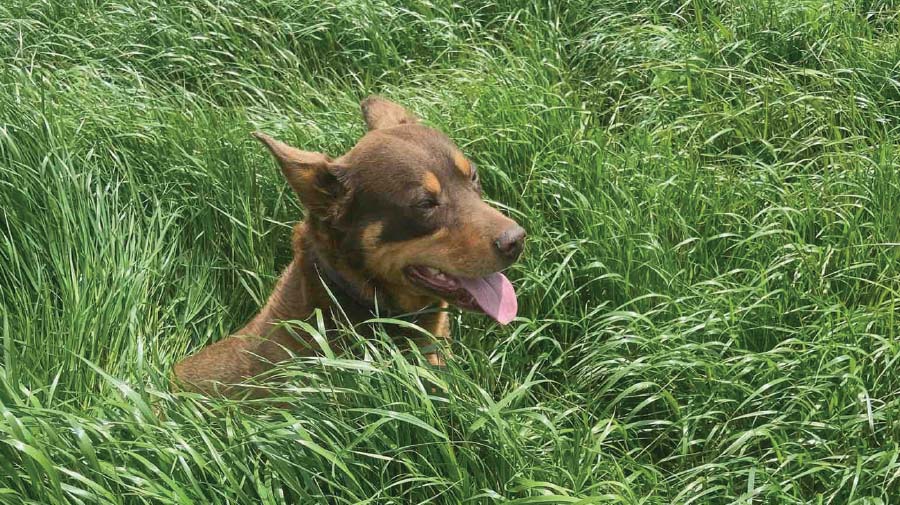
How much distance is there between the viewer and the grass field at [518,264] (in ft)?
10.6

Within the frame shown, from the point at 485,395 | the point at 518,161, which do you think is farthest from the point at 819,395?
the point at 518,161

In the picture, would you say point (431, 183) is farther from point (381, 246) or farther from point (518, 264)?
point (518, 264)

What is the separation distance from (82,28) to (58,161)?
6.92ft

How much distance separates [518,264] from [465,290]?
25.3 inches

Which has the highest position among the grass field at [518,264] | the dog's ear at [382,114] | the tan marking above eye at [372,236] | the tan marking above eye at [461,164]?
the dog's ear at [382,114]

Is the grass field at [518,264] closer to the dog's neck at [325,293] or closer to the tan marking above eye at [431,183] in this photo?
the dog's neck at [325,293]

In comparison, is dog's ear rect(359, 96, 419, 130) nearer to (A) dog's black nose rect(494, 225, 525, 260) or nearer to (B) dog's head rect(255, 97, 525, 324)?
(B) dog's head rect(255, 97, 525, 324)

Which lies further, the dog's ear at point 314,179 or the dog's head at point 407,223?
the dog's ear at point 314,179

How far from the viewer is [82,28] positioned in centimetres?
662

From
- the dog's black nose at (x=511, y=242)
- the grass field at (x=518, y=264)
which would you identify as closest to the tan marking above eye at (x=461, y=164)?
the dog's black nose at (x=511, y=242)

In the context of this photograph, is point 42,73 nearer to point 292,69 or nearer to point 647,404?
point 292,69

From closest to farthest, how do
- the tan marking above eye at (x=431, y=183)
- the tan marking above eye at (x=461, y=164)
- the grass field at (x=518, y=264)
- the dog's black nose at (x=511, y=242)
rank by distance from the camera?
the grass field at (x=518, y=264) < the dog's black nose at (x=511, y=242) < the tan marking above eye at (x=431, y=183) < the tan marking above eye at (x=461, y=164)

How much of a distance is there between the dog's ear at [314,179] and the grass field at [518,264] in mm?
721

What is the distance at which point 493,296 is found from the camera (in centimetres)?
405
